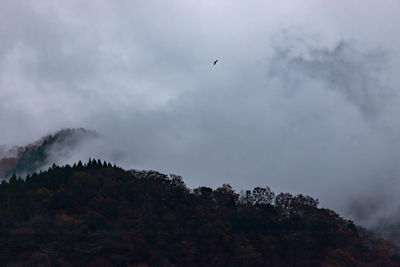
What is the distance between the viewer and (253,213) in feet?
273

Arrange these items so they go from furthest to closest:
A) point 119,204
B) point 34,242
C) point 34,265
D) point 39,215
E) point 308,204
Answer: point 308,204, point 119,204, point 39,215, point 34,242, point 34,265

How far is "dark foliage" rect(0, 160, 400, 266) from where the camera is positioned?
70.2 metres

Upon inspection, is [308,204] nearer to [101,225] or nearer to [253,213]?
[253,213]

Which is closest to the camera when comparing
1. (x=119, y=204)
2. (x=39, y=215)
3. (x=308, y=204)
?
(x=39, y=215)

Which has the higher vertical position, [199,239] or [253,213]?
[253,213]

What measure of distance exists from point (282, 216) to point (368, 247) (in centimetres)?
1282

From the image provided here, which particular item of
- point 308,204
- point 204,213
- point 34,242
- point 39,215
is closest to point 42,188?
point 39,215

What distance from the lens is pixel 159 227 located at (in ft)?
255

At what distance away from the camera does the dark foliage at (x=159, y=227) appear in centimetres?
7019

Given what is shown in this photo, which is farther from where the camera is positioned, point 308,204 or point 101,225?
point 308,204

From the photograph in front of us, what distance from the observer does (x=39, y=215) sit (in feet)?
243

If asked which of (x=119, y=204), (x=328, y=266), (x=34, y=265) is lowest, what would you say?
(x=34, y=265)

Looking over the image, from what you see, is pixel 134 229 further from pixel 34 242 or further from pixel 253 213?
pixel 253 213

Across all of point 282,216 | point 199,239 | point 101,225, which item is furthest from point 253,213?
point 101,225
